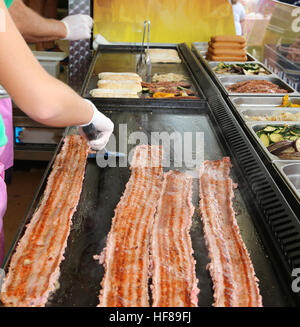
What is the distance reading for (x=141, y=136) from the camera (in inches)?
116

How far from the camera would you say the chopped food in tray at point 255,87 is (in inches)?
135

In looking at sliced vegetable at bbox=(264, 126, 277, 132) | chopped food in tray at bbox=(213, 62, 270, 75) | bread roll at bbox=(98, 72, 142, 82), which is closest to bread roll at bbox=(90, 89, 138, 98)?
bread roll at bbox=(98, 72, 142, 82)

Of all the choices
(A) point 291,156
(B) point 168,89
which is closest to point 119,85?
(B) point 168,89

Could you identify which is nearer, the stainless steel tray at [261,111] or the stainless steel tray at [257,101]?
the stainless steel tray at [261,111]

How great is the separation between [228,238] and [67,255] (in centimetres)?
75

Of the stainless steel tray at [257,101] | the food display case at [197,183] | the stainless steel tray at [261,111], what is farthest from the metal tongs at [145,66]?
the stainless steel tray at [261,111]

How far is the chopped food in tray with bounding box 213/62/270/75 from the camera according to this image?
4.01 metres

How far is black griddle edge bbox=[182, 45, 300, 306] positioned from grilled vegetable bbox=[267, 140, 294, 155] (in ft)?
0.40

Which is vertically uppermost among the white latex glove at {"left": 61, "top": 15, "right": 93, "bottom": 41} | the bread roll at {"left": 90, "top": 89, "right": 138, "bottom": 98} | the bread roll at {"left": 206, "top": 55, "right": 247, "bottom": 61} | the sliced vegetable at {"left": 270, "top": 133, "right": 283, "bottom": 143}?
the white latex glove at {"left": 61, "top": 15, "right": 93, "bottom": 41}

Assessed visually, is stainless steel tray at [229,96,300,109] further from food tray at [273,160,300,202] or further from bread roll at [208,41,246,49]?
bread roll at [208,41,246,49]

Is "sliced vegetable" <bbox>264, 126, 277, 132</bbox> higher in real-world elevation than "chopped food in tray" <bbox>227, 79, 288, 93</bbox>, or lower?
lower

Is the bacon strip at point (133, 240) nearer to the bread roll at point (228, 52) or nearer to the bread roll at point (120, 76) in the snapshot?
the bread roll at point (120, 76)

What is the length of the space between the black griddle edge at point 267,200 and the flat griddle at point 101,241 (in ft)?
0.13
